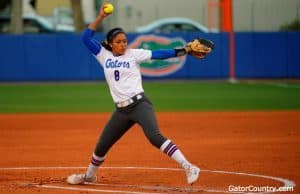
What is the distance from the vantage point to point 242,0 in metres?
39.8

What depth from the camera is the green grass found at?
21.5m

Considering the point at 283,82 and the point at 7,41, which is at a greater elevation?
the point at 7,41

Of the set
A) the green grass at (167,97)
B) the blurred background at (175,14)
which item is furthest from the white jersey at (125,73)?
the blurred background at (175,14)

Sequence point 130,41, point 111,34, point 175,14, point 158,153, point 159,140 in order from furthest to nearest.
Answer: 1. point 175,14
2. point 130,41
3. point 158,153
4. point 111,34
5. point 159,140

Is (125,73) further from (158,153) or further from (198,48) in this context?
(158,153)

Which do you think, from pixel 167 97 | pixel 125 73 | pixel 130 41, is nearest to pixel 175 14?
pixel 130 41

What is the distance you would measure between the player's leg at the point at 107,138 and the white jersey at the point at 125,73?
10.1 inches

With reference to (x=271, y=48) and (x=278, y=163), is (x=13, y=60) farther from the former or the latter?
(x=278, y=163)

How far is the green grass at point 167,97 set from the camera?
70.7ft

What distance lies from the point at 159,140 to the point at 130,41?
23533mm

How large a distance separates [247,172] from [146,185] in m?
1.75

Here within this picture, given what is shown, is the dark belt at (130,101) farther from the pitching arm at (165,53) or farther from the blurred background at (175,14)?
the blurred background at (175,14)

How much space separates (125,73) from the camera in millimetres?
9016

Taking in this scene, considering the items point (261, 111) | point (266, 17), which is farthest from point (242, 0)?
point (261, 111)
